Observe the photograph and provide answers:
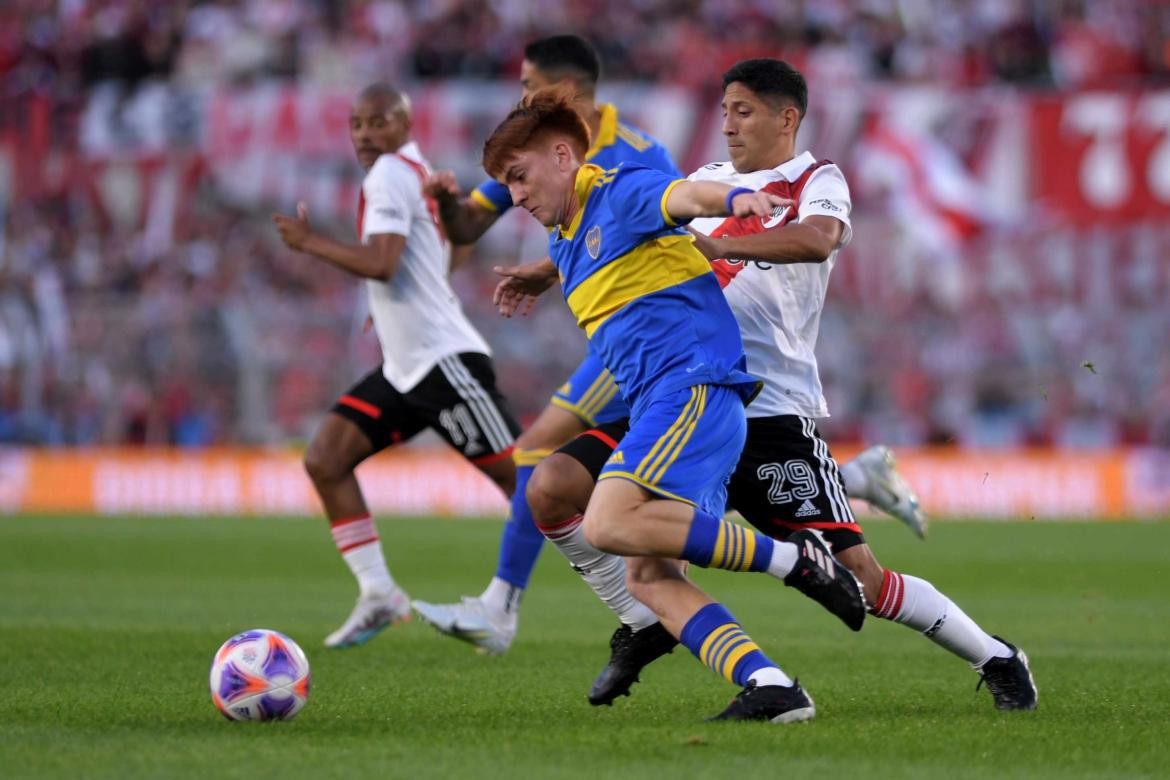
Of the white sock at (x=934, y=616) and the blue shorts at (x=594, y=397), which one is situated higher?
the blue shorts at (x=594, y=397)

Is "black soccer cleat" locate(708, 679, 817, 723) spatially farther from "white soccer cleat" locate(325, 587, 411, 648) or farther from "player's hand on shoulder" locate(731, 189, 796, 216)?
"white soccer cleat" locate(325, 587, 411, 648)

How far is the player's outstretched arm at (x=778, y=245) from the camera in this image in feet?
18.1

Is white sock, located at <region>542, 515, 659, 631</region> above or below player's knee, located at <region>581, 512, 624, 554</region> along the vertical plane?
below

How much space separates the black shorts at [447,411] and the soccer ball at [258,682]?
2.93 meters

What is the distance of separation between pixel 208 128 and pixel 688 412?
19872 millimetres

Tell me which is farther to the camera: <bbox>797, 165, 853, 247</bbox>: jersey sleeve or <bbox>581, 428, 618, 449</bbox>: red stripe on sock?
<bbox>581, 428, 618, 449</bbox>: red stripe on sock

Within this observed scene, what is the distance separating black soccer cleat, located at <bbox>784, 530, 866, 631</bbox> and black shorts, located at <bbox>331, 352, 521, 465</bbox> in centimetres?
341

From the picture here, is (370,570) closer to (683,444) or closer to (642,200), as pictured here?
(683,444)

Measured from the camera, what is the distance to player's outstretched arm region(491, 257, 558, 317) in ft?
20.3

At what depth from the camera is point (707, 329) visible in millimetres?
5582

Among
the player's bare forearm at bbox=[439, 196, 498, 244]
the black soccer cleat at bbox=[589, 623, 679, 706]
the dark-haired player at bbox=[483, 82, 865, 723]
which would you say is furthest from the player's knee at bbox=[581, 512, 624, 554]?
the player's bare forearm at bbox=[439, 196, 498, 244]

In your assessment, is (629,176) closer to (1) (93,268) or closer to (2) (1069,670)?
(2) (1069,670)

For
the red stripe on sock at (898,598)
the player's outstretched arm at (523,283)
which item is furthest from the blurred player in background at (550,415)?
the red stripe on sock at (898,598)

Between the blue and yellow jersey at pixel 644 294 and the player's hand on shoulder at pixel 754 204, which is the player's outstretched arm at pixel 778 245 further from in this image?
the player's hand on shoulder at pixel 754 204
